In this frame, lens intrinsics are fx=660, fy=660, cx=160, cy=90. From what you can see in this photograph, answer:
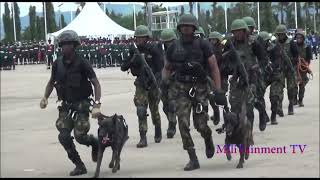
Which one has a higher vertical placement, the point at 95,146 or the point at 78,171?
the point at 95,146

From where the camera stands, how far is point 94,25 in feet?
143

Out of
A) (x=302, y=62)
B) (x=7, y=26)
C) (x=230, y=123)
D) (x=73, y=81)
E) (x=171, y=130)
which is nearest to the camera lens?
(x=73, y=81)

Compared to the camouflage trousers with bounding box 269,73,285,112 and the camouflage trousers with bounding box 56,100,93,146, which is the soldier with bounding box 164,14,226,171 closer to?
the camouflage trousers with bounding box 56,100,93,146

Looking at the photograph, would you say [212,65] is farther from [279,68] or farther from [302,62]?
[302,62]

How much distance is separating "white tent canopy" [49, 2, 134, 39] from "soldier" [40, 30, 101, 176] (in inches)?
1393

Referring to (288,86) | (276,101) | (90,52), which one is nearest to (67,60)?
(276,101)

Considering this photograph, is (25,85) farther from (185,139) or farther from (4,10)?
(4,10)

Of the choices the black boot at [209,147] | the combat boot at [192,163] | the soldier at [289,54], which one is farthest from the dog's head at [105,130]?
the soldier at [289,54]

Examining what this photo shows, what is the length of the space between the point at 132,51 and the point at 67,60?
7.42ft

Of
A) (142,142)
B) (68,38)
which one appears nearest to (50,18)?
(142,142)

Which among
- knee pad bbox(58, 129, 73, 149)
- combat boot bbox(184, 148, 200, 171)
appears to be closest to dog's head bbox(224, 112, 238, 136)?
combat boot bbox(184, 148, 200, 171)

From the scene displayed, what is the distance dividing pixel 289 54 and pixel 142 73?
4.63 meters

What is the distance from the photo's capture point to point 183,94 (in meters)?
7.69

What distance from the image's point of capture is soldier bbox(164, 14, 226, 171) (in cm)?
760
